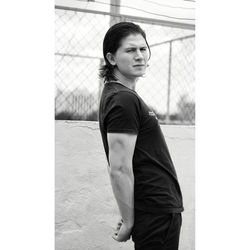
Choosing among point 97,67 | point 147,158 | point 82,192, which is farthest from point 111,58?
point 82,192

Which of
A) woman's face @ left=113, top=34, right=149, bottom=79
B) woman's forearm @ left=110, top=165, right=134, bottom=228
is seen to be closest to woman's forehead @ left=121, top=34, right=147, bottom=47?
woman's face @ left=113, top=34, right=149, bottom=79

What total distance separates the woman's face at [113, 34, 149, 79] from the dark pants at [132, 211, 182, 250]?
571 mm

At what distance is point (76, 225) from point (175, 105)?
1028mm

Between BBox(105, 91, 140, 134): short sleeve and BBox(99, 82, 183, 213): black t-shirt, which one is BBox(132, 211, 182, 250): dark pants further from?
BBox(105, 91, 140, 134): short sleeve

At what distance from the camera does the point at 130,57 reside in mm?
1553

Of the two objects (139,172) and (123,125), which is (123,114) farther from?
(139,172)

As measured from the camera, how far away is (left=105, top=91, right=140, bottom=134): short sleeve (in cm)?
138

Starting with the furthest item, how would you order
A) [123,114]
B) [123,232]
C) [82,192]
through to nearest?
1. [82,192]
2. [123,232]
3. [123,114]

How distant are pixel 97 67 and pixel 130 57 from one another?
2.46 ft

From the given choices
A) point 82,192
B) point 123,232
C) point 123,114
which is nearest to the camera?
point 123,114

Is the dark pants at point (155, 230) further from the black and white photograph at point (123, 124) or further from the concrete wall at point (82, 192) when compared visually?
the concrete wall at point (82, 192)
